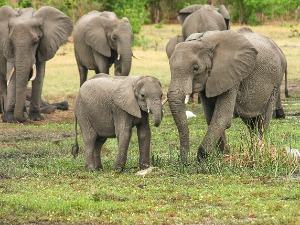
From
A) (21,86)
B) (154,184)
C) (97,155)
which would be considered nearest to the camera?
(154,184)

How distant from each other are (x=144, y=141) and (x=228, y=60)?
137cm

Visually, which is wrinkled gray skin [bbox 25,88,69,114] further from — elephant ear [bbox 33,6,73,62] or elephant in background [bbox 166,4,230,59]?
elephant in background [bbox 166,4,230,59]

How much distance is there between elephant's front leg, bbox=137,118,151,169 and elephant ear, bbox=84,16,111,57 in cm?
821

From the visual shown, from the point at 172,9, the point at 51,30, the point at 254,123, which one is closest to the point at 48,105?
the point at 51,30

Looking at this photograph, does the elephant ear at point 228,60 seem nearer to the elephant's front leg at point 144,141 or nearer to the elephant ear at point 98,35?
the elephant's front leg at point 144,141

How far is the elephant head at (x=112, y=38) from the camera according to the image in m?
19.0

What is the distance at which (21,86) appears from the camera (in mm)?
16656

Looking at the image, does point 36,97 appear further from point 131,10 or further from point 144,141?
point 131,10

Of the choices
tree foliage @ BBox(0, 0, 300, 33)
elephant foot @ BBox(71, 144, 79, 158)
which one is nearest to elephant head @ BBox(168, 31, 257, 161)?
elephant foot @ BBox(71, 144, 79, 158)

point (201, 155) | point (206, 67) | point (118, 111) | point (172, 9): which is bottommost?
point (172, 9)

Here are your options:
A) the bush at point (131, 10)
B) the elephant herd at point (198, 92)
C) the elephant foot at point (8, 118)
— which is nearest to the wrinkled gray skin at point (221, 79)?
the elephant herd at point (198, 92)

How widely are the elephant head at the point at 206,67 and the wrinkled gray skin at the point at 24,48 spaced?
5614 mm

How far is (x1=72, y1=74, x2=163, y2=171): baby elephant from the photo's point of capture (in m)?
11.0

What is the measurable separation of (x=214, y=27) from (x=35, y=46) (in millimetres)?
5503
